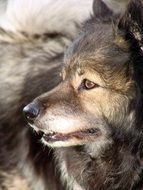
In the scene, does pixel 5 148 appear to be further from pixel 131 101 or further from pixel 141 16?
pixel 141 16

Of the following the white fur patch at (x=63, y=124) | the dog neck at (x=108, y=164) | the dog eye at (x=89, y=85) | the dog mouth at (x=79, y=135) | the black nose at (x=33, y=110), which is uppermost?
the black nose at (x=33, y=110)

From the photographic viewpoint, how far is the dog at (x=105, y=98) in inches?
118

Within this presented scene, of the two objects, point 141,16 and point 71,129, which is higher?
point 141,16

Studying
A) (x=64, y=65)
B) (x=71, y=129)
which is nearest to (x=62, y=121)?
(x=71, y=129)

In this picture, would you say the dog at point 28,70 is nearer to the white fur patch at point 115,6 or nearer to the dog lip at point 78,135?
the white fur patch at point 115,6

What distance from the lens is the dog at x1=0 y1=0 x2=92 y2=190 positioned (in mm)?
3758

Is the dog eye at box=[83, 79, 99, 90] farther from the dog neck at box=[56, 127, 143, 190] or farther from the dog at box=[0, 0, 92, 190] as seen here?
the dog at box=[0, 0, 92, 190]

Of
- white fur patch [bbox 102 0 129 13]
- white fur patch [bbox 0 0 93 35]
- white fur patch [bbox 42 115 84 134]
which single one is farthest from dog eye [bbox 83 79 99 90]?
white fur patch [bbox 0 0 93 35]

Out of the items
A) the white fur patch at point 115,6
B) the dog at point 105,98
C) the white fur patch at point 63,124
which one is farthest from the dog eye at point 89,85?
the white fur patch at point 115,6

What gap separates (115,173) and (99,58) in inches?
27.1

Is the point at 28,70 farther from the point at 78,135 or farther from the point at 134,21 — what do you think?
the point at 134,21

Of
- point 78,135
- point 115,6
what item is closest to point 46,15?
point 115,6

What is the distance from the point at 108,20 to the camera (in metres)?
3.22

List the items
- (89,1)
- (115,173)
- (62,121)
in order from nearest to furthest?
1. (62,121)
2. (115,173)
3. (89,1)
